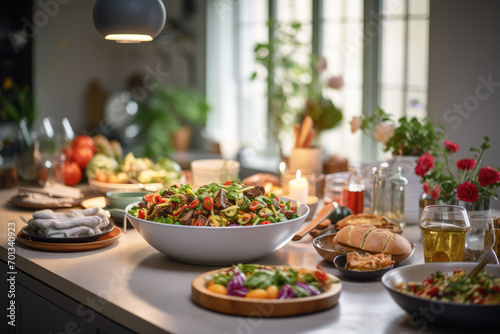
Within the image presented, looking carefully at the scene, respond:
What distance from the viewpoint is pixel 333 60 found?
4.46 m

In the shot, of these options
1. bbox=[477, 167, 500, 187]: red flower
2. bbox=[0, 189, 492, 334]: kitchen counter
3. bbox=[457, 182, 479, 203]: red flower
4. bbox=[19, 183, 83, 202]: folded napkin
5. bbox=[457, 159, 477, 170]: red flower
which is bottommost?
bbox=[0, 189, 492, 334]: kitchen counter

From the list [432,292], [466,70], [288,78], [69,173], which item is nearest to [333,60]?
Answer: [288,78]

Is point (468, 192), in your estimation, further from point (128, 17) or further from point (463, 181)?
point (128, 17)

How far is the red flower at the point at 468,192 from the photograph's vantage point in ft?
5.51

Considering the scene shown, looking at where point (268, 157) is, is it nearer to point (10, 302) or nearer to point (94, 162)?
point (94, 162)

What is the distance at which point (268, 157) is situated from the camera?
510 centimetres

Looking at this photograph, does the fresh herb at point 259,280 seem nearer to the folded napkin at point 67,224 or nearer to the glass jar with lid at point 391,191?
the folded napkin at point 67,224

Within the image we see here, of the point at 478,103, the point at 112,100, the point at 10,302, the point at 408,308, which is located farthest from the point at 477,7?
the point at 112,100

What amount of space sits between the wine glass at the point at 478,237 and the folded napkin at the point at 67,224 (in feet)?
3.38

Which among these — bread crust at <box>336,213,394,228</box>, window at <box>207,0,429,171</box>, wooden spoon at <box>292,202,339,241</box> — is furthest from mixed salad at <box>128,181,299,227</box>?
window at <box>207,0,429,171</box>

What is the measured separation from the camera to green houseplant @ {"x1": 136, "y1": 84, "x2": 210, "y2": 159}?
510cm

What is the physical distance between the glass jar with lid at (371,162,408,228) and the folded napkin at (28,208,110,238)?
34.9 inches

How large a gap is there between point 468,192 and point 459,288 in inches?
21.2

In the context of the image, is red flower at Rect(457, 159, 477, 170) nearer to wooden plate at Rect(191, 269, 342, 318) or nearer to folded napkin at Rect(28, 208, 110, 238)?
wooden plate at Rect(191, 269, 342, 318)
